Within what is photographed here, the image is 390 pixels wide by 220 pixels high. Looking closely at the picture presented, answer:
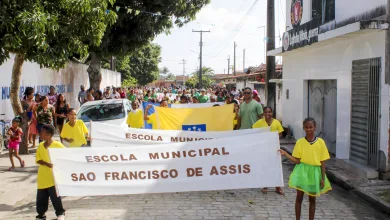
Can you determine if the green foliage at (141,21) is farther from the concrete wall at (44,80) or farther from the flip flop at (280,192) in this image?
the flip flop at (280,192)

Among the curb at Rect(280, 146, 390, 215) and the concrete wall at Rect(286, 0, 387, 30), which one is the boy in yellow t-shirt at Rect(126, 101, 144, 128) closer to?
the curb at Rect(280, 146, 390, 215)

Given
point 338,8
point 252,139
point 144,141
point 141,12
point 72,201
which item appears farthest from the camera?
point 141,12

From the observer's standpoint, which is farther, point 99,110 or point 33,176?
point 99,110

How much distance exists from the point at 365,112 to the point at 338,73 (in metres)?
1.86

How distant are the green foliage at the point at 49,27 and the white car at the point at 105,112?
10.7ft

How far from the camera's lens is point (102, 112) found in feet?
42.3

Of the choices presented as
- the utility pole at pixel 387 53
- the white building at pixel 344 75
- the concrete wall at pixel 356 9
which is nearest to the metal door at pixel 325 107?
the white building at pixel 344 75

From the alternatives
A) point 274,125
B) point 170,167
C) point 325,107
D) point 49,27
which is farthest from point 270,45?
point 170,167

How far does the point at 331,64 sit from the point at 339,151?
7.80 feet

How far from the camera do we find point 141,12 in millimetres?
17625

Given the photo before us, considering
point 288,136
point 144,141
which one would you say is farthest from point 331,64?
point 144,141

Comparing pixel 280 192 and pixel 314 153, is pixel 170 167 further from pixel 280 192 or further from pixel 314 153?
pixel 280 192

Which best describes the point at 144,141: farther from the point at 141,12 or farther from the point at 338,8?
the point at 141,12

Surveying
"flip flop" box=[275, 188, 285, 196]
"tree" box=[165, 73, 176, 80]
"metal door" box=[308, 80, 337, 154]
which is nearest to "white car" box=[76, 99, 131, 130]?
"metal door" box=[308, 80, 337, 154]
